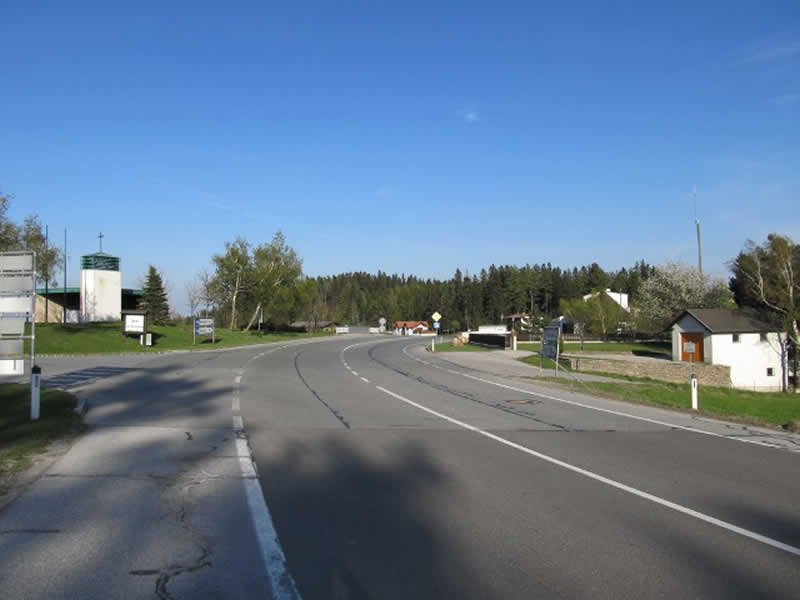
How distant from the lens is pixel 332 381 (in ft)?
80.8

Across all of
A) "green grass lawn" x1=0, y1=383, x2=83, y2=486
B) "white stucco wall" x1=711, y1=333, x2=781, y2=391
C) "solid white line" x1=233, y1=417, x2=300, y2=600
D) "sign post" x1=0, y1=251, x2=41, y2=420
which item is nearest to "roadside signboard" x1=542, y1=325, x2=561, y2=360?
"green grass lawn" x1=0, y1=383, x2=83, y2=486

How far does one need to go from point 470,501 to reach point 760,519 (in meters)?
2.95

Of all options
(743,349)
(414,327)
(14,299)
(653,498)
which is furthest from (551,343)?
(414,327)

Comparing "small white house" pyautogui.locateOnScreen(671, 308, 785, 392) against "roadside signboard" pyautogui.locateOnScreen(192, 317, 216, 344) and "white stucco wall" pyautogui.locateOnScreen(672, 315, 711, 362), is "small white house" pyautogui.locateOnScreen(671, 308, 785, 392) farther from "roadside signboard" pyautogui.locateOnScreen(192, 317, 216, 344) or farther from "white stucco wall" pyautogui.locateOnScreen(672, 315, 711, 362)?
"roadside signboard" pyautogui.locateOnScreen(192, 317, 216, 344)

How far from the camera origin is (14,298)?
13695 mm

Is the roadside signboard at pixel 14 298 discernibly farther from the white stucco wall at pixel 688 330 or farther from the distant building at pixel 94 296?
the distant building at pixel 94 296

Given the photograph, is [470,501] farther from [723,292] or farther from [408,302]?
[408,302]

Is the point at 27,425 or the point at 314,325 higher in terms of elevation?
the point at 314,325

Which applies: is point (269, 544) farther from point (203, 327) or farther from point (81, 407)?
point (203, 327)

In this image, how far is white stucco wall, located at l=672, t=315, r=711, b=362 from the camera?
1939 inches

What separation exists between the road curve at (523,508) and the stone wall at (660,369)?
91.1 feet

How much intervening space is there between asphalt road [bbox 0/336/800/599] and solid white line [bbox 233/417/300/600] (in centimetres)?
2

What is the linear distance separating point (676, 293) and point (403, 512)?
70460 mm

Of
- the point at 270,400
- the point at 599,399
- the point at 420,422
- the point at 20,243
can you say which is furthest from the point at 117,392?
the point at 20,243
